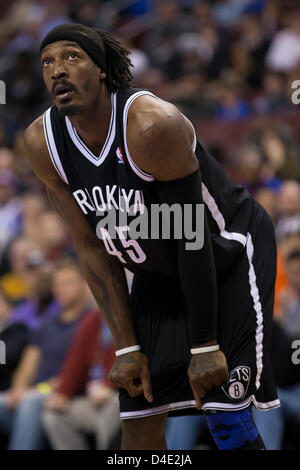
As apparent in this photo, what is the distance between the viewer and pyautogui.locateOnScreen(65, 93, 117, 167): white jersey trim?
116 inches

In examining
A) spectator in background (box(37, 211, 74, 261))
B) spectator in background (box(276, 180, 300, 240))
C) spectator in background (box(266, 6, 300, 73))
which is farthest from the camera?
spectator in background (box(266, 6, 300, 73))

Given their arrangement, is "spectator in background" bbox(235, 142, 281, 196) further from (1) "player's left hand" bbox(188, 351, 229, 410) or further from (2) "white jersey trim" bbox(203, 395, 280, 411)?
(1) "player's left hand" bbox(188, 351, 229, 410)

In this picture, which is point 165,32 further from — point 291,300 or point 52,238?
point 291,300

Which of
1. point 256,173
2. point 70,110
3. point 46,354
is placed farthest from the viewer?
point 256,173

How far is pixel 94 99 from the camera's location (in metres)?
2.92

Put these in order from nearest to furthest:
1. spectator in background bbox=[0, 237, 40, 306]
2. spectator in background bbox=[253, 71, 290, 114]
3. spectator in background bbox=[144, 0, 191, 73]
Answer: spectator in background bbox=[0, 237, 40, 306] → spectator in background bbox=[253, 71, 290, 114] → spectator in background bbox=[144, 0, 191, 73]

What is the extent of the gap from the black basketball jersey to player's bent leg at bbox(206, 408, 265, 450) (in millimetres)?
580

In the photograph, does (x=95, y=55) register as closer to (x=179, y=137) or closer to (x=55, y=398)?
(x=179, y=137)

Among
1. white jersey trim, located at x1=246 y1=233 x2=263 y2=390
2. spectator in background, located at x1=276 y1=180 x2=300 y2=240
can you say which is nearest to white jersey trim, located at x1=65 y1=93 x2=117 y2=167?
white jersey trim, located at x1=246 y1=233 x2=263 y2=390

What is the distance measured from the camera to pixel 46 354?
554cm

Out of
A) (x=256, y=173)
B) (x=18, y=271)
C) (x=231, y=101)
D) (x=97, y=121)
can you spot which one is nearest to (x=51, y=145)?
(x=97, y=121)

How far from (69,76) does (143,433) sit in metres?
1.47

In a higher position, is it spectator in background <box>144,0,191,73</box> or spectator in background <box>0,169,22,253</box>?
spectator in background <box>144,0,191,73</box>

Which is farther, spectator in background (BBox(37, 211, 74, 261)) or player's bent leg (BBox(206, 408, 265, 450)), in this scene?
spectator in background (BBox(37, 211, 74, 261))
